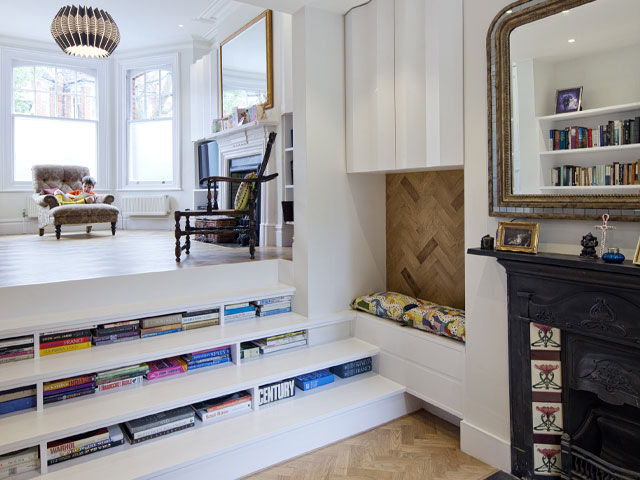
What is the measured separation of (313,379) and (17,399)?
147 centimetres

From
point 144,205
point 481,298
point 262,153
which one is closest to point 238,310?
point 481,298

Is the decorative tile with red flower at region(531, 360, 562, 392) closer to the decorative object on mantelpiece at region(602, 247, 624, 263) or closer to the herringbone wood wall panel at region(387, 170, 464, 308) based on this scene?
the decorative object on mantelpiece at region(602, 247, 624, 263)

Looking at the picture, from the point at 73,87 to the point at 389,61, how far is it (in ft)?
21.2

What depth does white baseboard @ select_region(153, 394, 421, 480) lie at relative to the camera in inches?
81.0

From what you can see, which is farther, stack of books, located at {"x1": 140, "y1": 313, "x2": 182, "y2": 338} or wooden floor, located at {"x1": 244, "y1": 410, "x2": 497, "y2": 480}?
stack of books, located at {"x1": 140, "y1": 313, "x2": 182, "y2": 338}

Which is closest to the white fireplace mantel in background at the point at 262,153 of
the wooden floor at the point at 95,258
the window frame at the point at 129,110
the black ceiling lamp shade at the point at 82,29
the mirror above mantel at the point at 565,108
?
the wooden floor at the point at 95,258

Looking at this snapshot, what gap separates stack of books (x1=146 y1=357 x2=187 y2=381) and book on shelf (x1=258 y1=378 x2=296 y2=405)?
44 cm

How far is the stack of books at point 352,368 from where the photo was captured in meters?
2.84

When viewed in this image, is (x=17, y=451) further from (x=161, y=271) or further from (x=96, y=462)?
(x=161, y=271)

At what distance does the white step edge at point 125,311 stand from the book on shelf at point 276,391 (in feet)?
2.07

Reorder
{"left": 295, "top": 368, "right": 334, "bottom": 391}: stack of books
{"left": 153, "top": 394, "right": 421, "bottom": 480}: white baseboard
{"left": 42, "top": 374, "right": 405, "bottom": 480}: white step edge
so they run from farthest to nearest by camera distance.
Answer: {"left": 295, "top": 368, "right": 334, "bottom": 391}: stack of books, {"left": 153, "top": 394, "right": 421, "bottom": 480}: white baseboard, {"left": 42, "top": 374, "right": 405, "bottom": 480}: white step edge

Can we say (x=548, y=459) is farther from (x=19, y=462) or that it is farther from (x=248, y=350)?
(x=19, y=462)

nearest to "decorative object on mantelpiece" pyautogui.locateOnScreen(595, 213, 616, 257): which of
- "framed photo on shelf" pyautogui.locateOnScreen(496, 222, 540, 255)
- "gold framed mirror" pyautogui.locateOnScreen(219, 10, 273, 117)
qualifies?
"framed photo on shelf" pyautogui.locateOnScreen(496, 222, 540, 255)

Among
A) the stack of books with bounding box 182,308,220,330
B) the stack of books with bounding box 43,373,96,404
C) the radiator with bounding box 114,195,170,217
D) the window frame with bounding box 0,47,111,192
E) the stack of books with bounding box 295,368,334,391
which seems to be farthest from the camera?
the radiator with bounding box 114,195,170,217
